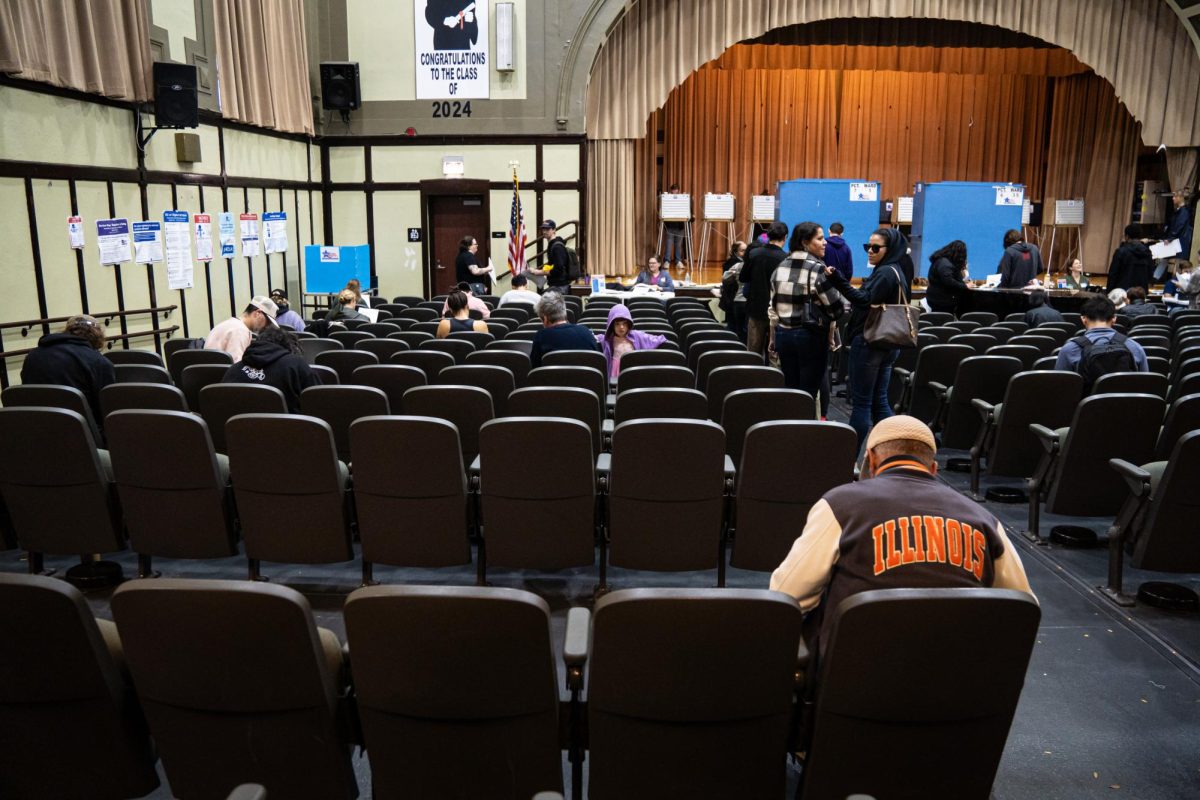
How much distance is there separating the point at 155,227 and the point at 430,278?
566 cm

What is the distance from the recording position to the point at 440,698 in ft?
6.20

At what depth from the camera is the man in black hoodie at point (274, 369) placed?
4562 millimetres

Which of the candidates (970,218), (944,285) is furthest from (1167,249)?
(944,285)

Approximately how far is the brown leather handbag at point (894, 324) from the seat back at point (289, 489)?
11.7 ft

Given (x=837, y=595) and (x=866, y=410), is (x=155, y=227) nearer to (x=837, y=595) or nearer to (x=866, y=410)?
(x=866, y=410)

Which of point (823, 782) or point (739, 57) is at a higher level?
point (739, 57)

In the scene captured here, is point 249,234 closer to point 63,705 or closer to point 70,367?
point 70,367

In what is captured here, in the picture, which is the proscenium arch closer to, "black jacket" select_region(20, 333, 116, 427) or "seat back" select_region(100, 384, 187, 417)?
"black jacket" select_region(20, 333, 116, 427)

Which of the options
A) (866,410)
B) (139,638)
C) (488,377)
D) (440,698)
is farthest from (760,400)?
(139,638)

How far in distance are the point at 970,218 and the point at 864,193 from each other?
1788 millimetres

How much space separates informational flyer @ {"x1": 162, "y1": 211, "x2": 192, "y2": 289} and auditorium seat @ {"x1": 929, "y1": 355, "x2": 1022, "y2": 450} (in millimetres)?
8090

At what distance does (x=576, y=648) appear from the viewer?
2.01m

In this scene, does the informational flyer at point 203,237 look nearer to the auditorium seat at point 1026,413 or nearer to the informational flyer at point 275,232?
the informational flyer at point 275,232

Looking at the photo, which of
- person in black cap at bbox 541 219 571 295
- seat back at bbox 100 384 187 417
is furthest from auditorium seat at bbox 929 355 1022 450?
person in black cap at bbox 541 219 571 295
